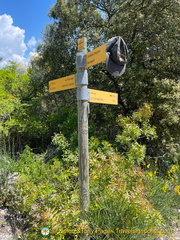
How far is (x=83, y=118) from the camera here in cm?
226

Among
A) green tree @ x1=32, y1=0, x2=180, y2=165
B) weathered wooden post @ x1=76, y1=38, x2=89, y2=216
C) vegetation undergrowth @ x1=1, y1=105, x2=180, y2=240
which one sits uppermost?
green tree @ x1=32, y1=0, x2=180, y2=165

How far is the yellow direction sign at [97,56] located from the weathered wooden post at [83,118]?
0.08 m

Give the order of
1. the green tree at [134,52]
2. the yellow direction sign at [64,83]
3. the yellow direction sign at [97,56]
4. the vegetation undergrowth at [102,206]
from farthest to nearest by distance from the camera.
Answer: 1. the green tree at [134,52]
2. the yellow direction sign at [64,83]
3. the vegetation undergrowth at [102,206]
4. the yellow direction sign at [97,56]

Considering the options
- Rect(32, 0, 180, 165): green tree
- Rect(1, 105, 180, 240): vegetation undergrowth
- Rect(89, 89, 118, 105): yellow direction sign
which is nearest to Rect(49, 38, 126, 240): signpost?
Rect(89, 89, 118, 105): yellow direction sign

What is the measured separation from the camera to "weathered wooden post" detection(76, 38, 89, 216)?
87.4 inches

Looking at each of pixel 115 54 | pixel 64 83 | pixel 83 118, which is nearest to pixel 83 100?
pixel 83 118

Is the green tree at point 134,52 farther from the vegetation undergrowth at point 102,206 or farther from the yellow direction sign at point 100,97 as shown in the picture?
the yellow direction sign at point 100,97

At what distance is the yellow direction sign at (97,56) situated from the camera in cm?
199

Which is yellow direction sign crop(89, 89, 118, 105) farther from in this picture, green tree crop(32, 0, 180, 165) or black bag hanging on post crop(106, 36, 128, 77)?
green tree crop(32, 0, 180, 165)

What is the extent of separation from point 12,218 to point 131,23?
205 inches

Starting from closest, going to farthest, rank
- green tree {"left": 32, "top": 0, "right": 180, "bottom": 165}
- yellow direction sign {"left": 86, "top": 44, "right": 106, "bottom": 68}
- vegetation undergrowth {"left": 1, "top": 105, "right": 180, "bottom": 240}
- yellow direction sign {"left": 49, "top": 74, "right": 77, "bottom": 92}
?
yellow direction sign {"left": 86, "top": 44, "right": 106, "bottom": 68}
vegetation undergrowth {"left": 1, "top": 105, "right": 180, "bottom": 240}
yellow direction sign {"left": 49, "top": 74, "right": 77, "bottom": 92}
green tree {"left": 32, "top": 0, "right": 180, "bottom": 165}

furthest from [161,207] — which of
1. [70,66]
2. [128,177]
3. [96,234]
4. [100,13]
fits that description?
[100,13]

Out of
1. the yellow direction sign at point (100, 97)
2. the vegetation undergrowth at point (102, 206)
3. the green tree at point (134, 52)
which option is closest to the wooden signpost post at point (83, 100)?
the yellow direction sign at point (100, 97)

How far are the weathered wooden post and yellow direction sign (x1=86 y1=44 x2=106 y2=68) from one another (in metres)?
0.08
